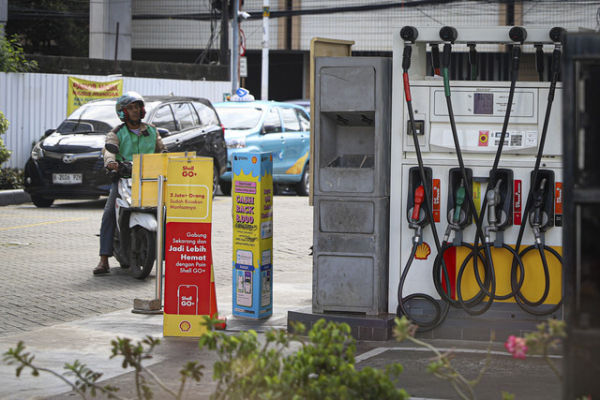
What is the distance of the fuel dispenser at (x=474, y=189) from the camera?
274 inches

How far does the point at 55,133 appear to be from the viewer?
55.5ft

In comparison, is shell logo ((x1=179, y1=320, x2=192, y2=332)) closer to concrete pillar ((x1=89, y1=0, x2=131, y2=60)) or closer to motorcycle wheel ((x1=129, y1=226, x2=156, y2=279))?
motorcycle wheel ((x1=129, y1=226, x2=156, y2=279))

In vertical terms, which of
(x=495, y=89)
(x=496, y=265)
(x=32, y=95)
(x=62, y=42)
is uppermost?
(x=62, y=42)

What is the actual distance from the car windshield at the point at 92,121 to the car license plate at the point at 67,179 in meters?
0.93

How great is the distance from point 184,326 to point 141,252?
3.06 m

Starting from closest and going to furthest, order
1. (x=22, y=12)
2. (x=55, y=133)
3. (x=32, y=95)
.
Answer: (x=55, y=133), (x=32, y=95), (x=22, y=12)

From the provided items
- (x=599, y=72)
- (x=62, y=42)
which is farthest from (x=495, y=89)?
(x=62, y=42)

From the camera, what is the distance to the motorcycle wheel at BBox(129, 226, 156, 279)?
9898 mm

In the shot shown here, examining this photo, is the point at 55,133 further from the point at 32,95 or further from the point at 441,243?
the point at 441,243

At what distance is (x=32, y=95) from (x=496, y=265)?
15200 millimetres

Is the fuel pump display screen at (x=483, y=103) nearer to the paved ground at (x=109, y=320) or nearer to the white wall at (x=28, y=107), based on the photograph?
the paved ground at (x=109, y=320)

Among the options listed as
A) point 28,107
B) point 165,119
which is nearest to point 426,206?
point 165,119

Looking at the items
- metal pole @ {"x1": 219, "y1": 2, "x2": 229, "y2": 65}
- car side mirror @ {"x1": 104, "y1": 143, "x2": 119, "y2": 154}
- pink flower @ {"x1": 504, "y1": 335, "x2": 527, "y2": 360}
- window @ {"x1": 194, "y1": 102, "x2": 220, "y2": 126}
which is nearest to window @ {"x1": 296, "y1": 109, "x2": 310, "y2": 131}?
window @ {"x1": 194, "y1": 102, "x2": 220, "y2": 126}

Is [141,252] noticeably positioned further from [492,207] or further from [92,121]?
[92,121]
